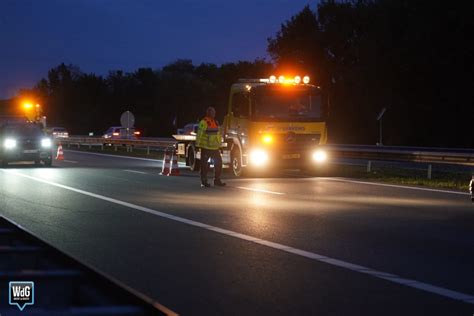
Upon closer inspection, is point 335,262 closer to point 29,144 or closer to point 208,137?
point 208,137

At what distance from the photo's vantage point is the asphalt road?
749cm

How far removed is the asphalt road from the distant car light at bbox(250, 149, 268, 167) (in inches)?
154

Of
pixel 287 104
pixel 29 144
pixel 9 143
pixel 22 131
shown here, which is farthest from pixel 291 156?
pixel 22 131

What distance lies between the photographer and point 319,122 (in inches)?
992

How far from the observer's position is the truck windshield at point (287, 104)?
80.4 feet

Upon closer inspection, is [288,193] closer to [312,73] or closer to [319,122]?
[319,122]

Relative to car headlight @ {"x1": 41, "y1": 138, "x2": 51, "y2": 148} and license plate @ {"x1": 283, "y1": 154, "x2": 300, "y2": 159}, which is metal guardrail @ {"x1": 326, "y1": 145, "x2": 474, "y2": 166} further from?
car headlight @ {"x1": 41, "y1": 138, "x2": 51, "y2": 148}

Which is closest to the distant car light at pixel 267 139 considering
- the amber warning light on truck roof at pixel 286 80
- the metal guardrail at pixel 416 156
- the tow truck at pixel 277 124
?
the tow truck at pixel 277 124

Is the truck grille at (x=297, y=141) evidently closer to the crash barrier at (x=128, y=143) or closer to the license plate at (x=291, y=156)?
the license plate at (x=291, y=156)

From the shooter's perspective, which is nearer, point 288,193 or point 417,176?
point 288,193

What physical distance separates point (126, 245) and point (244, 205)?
5.53 metres

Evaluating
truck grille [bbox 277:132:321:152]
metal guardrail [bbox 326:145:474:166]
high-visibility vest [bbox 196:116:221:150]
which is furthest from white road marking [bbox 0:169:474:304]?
metal guardrail [bbox 326:145:474:166]

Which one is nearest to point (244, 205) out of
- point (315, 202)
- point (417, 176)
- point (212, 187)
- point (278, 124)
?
point (315, 202)

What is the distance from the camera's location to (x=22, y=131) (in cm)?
3122
